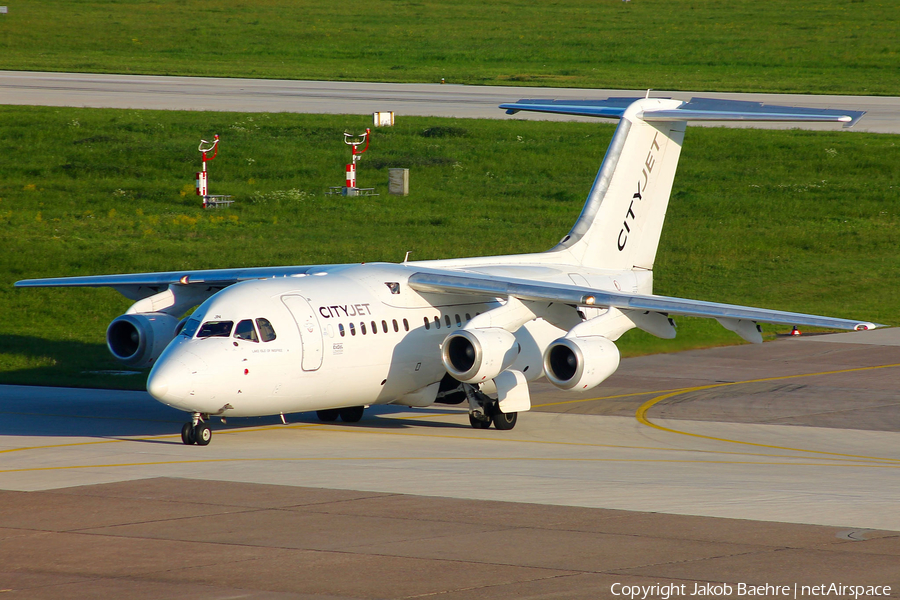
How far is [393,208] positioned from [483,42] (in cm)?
4979

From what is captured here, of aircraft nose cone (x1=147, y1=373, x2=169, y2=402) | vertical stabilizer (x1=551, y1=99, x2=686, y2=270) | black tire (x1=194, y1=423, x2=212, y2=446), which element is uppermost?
vertical stabilizer (x1=551, y1=99, x2=686, y2=270)

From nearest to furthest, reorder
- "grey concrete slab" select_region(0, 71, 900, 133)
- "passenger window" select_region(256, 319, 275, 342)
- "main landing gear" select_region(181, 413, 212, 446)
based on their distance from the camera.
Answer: "passenger window" select_region(256, 319, 275, 342) → "main landing gear" select_region(181, 413, 212, 446) → "grey concrete slab" select_region(0, 71, 900, 133)

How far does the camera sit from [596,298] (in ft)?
68.9

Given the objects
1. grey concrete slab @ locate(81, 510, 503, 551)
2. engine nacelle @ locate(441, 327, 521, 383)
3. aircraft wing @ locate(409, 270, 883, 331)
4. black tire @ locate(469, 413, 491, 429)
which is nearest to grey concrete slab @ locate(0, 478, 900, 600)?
grey concrete slab @ locate(81, 510, 503, 551)

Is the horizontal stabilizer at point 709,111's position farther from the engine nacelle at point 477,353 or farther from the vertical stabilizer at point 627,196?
the engine nacelle at point 477,353

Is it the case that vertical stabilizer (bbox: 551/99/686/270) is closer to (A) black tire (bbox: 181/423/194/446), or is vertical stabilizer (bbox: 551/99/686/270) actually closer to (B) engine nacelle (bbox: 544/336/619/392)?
(B) engine nacelle (bbox: 544/336/619/392)

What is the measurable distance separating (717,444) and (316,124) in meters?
37.0

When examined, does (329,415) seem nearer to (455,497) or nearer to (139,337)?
(139,337)

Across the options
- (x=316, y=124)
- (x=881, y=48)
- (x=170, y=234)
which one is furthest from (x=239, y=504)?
(x=881, y=48)

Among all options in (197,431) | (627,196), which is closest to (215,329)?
(197,431)

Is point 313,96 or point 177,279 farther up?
point 313,96

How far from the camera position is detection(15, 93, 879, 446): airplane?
65.0 ft

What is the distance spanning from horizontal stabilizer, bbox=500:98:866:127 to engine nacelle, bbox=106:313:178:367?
874 centimetres

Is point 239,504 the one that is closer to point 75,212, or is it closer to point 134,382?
point 134,382
